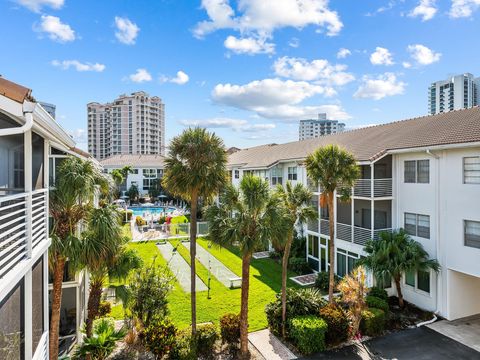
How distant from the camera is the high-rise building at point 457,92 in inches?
1955

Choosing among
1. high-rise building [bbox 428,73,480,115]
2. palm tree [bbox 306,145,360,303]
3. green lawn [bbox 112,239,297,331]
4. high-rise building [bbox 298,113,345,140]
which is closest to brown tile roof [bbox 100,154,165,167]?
green lawn [bbox 112,239,297,331]

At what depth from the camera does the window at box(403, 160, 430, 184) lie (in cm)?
1734

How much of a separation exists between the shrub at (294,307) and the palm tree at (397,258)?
414 cm

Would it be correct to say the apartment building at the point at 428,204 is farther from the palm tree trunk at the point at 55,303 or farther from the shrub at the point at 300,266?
the palm tree trunk at the point at 55,303

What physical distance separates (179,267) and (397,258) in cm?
1645

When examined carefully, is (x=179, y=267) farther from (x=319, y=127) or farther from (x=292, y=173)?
(x=319, y=127)

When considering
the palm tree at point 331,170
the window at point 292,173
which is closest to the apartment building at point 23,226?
the palm tree at point 331,170

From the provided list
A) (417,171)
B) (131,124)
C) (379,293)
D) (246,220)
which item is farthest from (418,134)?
(131,124)

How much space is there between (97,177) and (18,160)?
3.74m

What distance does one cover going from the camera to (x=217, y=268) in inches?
1002

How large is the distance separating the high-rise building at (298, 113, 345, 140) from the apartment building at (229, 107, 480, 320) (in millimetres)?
151225

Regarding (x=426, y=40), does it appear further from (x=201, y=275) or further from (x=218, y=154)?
(x=201, y=275)

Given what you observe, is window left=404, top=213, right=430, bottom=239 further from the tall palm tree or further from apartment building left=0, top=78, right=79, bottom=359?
apartment building left=0, top=78, right=79, bottom=359

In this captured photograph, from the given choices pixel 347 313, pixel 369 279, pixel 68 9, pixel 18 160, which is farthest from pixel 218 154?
pixel 369 279
